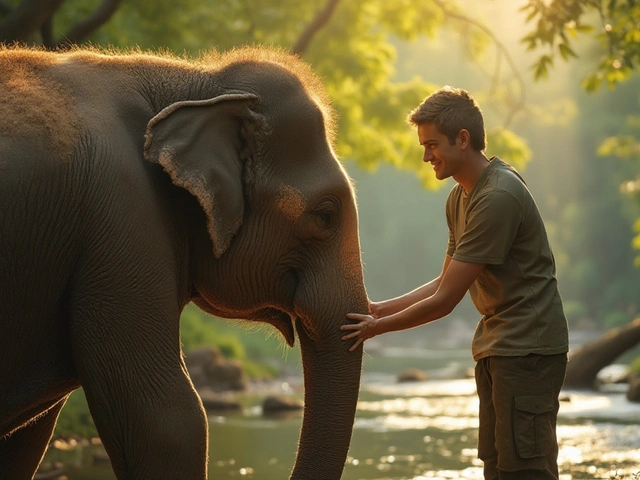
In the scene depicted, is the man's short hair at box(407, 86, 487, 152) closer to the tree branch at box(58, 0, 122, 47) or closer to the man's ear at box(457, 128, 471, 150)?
the man's ear at box(457, 128, 471, 150)

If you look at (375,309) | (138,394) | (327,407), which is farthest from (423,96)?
(138,394)

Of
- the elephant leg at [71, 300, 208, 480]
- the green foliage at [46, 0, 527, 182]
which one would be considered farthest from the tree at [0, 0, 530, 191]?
the elephant leg at [71, 300, 208, 480]

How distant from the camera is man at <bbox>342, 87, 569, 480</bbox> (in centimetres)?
423

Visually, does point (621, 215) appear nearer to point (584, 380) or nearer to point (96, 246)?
point (584, 380)

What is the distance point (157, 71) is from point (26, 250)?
985mm

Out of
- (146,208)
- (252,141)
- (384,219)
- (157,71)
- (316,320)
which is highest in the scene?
(384,219)

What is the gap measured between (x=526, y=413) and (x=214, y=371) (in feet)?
38.9

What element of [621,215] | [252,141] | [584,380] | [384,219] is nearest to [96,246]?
[252,141]

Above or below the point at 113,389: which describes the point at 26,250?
above

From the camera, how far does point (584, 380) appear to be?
1398 centimetres

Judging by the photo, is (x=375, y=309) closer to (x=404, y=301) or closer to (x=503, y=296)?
(x=404, y=301)

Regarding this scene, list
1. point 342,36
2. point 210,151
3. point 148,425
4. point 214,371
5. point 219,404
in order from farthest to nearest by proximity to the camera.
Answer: point 214,371 → point 342,36 → point 219,404 → point 210,151 → point 148,425

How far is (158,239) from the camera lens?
12.6 feet

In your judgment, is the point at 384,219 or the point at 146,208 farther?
the point at 384,219
